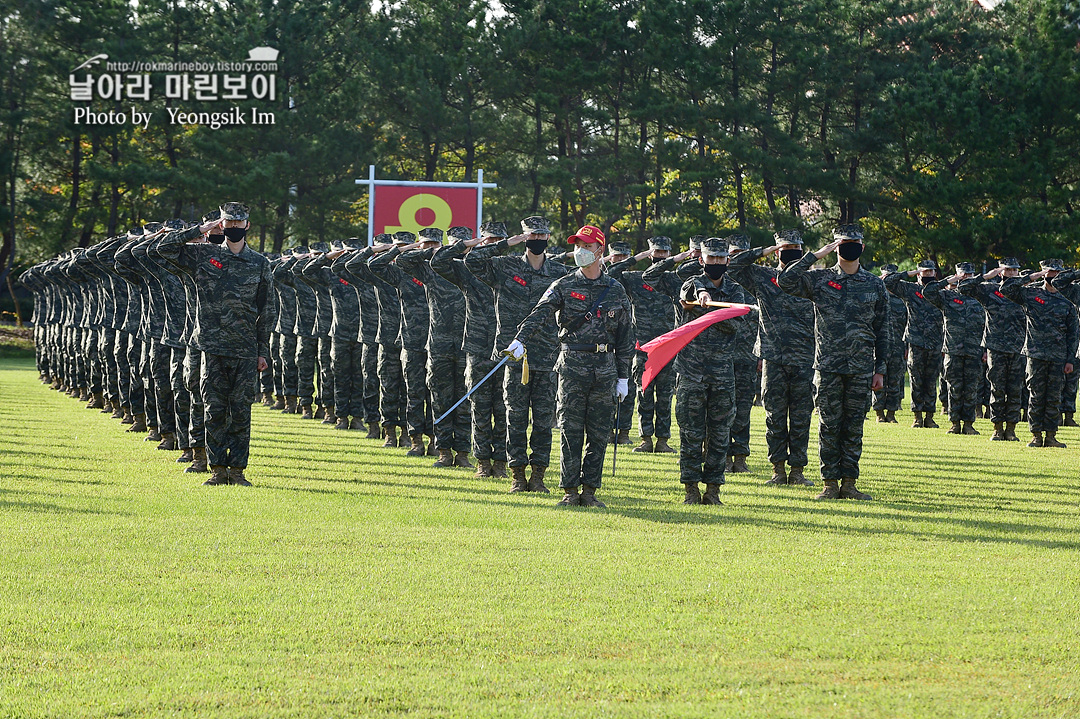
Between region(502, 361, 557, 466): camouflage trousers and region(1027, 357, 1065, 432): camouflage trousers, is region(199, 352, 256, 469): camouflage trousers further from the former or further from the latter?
region(1027, 357, 1065, 432): camouflage trousers

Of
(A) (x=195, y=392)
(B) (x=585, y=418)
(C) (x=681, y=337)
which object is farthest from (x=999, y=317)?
(A) (x=195, y=392)

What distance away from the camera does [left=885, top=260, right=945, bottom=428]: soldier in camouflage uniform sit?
62.5 ft

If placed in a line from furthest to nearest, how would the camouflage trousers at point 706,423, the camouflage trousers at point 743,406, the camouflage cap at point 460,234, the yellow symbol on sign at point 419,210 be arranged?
the yellow symbol on sign at point 419,210 < the camouflage cap at point 460,234 < the camouflage trousers at point 743,406 < the camouflage trousers at point 706,423

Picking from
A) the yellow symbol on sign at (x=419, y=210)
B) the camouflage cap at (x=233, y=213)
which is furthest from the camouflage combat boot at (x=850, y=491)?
the yellow symbol on sign at (x=419, y=210)

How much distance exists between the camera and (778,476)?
11.8 m

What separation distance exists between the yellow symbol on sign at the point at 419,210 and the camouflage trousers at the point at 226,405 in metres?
16.0

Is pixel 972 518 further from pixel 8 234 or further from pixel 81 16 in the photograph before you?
pixel 8 234

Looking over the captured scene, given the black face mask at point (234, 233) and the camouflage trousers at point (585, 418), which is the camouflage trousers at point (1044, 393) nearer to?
the camouflage trousers at point (585, 418)

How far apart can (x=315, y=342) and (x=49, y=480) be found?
8.25 metres

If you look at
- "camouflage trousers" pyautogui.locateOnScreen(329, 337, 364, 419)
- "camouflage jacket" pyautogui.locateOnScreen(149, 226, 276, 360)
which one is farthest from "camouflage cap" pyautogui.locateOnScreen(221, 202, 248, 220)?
"camouflage trousers" pyautogui.locateOnScreen(329, 337, 364, 419)

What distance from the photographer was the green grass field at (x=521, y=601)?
488cm

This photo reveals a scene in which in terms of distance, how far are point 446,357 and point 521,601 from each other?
20.6 ft

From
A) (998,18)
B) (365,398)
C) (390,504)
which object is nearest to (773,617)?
(390,504)

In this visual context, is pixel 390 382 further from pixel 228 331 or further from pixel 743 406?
pixel 743 406
